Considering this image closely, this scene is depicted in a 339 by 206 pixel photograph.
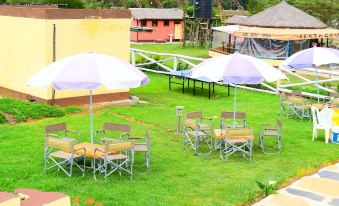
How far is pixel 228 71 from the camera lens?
1068 centimetres

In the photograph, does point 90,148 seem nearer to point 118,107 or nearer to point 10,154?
point 10,154

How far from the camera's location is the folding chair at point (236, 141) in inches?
414

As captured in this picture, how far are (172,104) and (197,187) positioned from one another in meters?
8.64

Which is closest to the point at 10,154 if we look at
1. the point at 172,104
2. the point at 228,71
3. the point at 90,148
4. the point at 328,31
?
the point at 90,148

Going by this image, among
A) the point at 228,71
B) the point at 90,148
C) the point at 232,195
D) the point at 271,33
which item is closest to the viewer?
the point at 232,195

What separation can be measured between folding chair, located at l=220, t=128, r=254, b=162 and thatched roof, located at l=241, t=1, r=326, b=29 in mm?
24925

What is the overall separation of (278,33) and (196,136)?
2327 centimetres

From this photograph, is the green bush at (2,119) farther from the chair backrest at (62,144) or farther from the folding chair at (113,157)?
the folding chair at (113,157)

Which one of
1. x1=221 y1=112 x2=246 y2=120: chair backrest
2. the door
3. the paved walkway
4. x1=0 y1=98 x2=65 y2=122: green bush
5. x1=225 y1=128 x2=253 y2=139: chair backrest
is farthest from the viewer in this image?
the door

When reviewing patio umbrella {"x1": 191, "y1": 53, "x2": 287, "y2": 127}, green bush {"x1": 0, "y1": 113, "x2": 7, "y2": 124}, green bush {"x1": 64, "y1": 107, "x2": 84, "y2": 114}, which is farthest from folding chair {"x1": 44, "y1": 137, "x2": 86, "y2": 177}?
→ green bush {"x1": 64, "y1": 107, "x2": 84, "y2": 114}

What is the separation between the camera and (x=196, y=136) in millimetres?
11234

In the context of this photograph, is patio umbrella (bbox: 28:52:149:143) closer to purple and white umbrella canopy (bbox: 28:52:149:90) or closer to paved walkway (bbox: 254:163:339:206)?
purple and white umbrella canopy (bbox: 28:52:149:90)

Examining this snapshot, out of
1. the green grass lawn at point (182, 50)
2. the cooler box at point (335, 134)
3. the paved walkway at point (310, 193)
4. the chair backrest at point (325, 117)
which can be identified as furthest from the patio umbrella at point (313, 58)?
the green grass lawn at point (182, 50)

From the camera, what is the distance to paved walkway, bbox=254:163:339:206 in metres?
8.37
